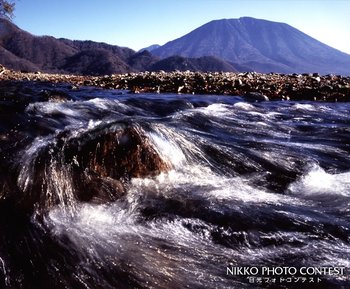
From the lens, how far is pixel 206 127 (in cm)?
824

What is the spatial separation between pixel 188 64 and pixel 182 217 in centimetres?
12946

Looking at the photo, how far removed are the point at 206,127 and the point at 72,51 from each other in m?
158

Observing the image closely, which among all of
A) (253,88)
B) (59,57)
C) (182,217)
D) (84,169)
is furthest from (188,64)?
(182,217)

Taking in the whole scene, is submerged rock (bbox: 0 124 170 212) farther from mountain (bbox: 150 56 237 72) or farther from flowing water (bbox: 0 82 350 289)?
mountain (bbox: 150 56 237 72)

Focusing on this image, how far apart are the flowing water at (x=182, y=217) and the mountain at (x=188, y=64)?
11014cm

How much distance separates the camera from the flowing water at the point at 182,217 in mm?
3055

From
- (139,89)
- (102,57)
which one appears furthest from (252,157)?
(102,57)

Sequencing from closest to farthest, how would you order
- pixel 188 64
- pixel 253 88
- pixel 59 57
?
pixel 253 88
pixel 188 64
pixel 59 57

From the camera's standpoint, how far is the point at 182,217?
402 cm

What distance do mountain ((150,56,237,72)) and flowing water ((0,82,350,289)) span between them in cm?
11014

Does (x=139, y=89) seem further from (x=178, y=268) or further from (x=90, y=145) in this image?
(x=178, y=268)

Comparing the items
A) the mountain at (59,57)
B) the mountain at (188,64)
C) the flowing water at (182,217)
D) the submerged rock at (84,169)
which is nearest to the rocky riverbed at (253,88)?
the flowing water at (182,217)

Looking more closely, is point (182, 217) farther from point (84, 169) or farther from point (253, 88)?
point (253, 88)

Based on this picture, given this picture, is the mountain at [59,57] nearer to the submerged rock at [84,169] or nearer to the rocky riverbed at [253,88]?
the rocky riverbed at [253,88]
